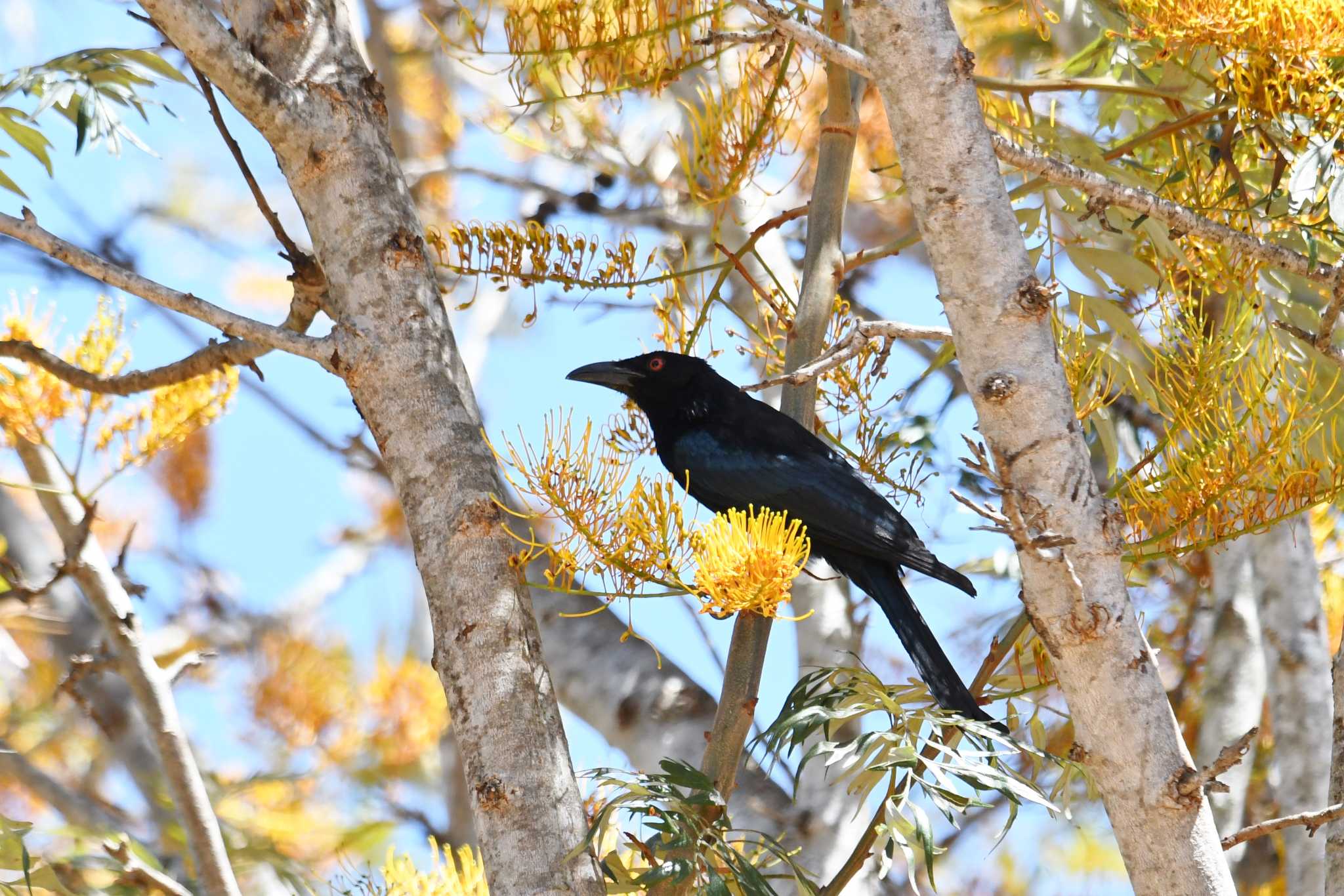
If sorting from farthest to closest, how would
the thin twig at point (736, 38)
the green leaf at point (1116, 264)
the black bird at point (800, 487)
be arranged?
1. the black bird at point (800, 487)
2. the green leaf at point (1116, 264)
3. the thin twig at point (736, 38)

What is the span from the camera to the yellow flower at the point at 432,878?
2.65 metres

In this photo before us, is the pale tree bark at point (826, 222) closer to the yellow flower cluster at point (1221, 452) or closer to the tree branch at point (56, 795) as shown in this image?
the yellow flower cluster at point (1221, 452)

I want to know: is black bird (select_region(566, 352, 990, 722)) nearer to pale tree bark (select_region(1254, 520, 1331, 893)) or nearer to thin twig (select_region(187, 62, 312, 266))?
thin twig (select_region(187, 62, 312, 266))

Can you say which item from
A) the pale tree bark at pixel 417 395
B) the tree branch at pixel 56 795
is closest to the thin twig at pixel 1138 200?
the pale tree bark at pixel 417 395

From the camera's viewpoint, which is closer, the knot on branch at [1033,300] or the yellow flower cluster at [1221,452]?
the knot on branch at [1033,300]

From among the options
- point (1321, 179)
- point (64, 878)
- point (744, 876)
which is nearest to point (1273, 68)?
point (1321, 179)

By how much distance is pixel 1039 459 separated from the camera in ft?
6.48

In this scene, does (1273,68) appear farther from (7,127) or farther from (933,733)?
(7,127)

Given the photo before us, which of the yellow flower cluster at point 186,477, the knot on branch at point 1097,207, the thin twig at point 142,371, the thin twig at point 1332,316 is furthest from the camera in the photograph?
the yellow flower cluster at point 186,477

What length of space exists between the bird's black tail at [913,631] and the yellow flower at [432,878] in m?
1.00

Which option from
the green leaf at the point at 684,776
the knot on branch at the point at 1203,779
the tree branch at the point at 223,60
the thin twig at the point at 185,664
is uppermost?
the tree branch at the point at 223,60

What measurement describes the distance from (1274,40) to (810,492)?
54.4 inches

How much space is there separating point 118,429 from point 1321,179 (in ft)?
9.23

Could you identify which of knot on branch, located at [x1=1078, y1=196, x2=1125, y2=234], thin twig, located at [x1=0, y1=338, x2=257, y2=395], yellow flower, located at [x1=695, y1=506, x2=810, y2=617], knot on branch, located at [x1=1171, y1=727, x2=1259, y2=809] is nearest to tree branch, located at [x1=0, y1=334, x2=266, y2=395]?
thin twig, located at [x1=0, y1=338, x2=257, y2=395]
